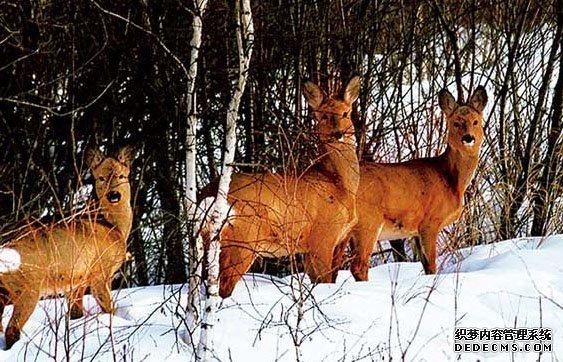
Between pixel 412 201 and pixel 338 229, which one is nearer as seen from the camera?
pixel 338 229

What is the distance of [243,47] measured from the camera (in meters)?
6.20

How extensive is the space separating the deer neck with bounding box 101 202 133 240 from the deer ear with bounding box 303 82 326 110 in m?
1.59

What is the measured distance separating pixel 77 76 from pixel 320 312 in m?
4.43

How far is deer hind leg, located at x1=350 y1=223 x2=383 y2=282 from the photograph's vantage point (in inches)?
323

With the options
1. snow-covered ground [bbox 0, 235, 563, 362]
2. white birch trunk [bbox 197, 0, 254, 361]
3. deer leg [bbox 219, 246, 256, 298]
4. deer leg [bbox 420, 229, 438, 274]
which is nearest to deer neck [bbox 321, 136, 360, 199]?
snow-covered ground [bbox 0, 235, 563, 362]

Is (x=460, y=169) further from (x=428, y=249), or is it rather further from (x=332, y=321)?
(x=332, y=321)

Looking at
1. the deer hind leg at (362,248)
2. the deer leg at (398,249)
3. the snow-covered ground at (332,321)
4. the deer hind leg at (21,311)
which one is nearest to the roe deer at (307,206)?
the snow-covered ground at (332,321)

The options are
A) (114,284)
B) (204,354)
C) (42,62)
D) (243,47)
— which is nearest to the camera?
(204,354)

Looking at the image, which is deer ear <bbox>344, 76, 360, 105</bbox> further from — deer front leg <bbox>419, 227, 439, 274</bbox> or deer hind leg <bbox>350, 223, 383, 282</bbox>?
deer front leg <bbox>419, 227, 439, 274</bbox>

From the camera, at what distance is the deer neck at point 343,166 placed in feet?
25.8

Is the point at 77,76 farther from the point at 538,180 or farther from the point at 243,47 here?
the point at 538,180

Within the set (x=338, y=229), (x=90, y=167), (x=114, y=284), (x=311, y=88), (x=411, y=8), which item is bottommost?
(x=114, y=284)

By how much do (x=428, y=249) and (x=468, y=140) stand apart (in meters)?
0.94

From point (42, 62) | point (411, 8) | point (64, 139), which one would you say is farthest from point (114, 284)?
point (411, 8)
